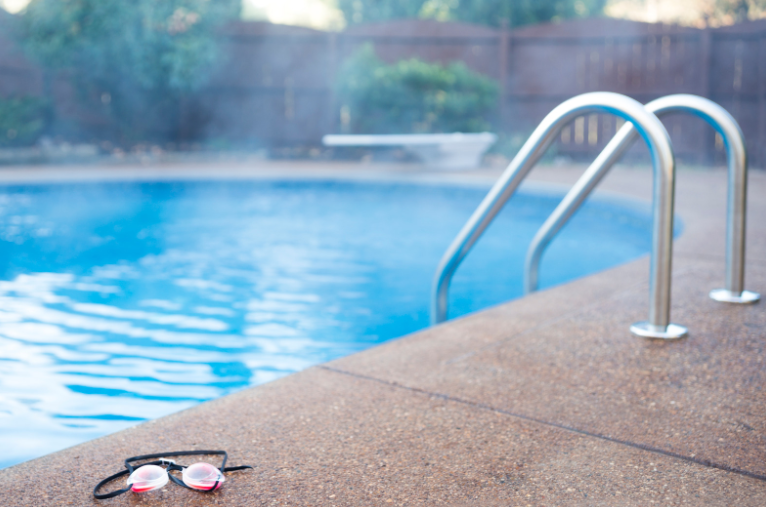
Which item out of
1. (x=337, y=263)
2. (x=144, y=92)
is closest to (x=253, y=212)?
(x=337, y=263)

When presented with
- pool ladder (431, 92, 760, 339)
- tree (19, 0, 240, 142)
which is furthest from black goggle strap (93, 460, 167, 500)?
tree (19, 0, 240, 142)

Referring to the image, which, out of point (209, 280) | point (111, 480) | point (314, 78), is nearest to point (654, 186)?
point (111, 480)

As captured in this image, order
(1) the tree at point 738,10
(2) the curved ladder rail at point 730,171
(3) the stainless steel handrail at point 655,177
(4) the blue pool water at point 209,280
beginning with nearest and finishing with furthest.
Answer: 1. (3) the stainless steel handrail at point 655,177
2. (2) the curved ladder rail at point 730,171
3. (4) the blue pool water at point 209,280
4. (1) the tree at point 738,10

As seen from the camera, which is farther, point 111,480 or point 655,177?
point 655,177

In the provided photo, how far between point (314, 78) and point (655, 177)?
1105 cm

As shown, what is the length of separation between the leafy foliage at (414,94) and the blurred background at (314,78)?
0.07ft

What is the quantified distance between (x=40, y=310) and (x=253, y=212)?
380cm

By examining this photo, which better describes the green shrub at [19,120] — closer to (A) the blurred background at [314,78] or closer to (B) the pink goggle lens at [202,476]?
(A) the blurred background at [314,78]

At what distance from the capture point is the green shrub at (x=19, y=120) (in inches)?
411

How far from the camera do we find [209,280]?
470 cm

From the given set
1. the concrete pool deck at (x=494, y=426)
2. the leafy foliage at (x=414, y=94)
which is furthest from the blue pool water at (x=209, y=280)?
the leafy foliage at (x=414, y=94)

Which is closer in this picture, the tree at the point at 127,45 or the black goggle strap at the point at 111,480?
the black goggle strap at the point at 111,480

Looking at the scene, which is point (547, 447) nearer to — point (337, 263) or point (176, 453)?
point (176, 453)

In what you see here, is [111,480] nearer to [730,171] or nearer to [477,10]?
[730,171]
